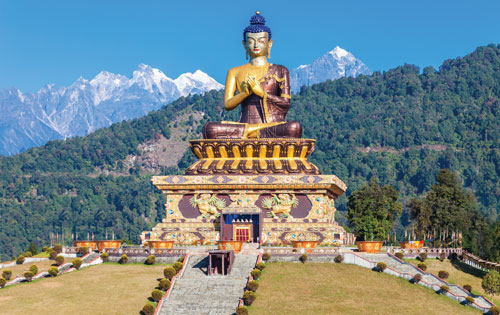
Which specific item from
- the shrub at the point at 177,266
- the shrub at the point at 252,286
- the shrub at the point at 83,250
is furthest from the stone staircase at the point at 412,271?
the shrub at the point at 83,250

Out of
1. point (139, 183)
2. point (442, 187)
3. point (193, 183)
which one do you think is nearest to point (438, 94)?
point (139, 183)

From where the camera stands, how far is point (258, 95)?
4884 centimetres

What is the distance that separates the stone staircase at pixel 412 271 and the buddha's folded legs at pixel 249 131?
10714 millimetres

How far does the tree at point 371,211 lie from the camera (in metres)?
56.3

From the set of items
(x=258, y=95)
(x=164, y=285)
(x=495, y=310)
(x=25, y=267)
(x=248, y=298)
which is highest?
(x=258, y=95)

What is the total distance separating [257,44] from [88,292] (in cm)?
2051

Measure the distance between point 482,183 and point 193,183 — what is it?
109326mm

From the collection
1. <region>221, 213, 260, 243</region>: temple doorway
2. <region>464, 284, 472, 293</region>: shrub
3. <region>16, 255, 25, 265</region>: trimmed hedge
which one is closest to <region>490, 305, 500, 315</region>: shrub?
<region>464, 284, 472, 293</region>: shrub

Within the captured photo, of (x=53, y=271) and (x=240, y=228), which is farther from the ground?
(x=240, y=228)

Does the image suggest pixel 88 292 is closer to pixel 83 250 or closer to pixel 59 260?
pixel 59 260

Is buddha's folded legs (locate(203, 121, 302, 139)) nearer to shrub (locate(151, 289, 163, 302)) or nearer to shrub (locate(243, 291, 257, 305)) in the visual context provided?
shrub (locate(151, 289, 163, 302))

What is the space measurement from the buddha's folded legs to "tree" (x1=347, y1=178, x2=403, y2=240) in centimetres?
1071

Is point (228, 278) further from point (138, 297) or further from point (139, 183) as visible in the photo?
Answer: point (139, 183)

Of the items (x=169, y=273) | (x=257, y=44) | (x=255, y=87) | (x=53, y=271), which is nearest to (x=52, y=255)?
(x=53, y=271)
